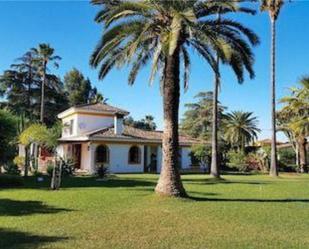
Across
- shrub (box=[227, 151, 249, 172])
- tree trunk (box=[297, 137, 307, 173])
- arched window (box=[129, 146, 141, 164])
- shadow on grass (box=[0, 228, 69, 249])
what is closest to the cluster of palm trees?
shadow on grass (box=[0, 228, 69, 249])

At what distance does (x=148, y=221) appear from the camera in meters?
12.1

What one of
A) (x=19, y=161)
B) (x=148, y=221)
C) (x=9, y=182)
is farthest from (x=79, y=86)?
(x=148, y=221)

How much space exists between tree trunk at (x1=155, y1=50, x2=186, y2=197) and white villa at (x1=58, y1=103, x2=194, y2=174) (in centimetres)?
1940

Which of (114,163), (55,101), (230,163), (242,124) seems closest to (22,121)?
(114,163)

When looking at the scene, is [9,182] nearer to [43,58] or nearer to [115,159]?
[115,159]

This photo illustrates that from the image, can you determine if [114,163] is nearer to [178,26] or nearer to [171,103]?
[171,103]

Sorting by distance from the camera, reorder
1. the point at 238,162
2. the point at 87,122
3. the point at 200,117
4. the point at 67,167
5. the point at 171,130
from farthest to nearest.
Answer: the point at 200,117 → the point at 238,162 → the point at 87,122 → the point at 67,167 → the point at 171,130

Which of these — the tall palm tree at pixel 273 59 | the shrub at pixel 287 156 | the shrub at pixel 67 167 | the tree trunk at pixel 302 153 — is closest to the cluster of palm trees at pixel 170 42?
the shrub at pixel 67 167

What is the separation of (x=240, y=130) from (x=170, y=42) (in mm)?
44655

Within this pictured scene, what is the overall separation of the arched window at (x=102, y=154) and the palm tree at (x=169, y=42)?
19176 mm

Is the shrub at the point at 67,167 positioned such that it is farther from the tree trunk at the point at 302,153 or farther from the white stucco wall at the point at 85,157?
the tree trunk at the point at 302,153

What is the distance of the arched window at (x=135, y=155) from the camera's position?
129 ft

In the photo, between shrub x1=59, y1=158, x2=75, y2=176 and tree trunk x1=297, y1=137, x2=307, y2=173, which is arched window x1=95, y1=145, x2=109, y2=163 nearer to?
shrub x1=59, y1=158, x2=75, y2=176

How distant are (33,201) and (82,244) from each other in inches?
290
